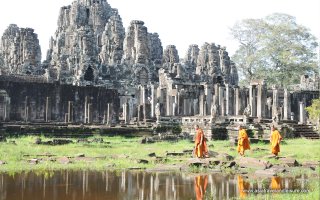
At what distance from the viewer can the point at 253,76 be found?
188ft

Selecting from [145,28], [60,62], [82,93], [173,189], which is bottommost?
[173,189]

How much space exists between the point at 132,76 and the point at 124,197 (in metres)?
37.5

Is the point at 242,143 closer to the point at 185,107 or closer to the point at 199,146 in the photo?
the point at 199,146

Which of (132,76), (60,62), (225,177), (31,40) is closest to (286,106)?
(132,76)

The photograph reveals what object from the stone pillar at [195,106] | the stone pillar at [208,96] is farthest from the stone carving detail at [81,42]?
the stone pillar at [208,96]

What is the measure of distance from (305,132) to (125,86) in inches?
797

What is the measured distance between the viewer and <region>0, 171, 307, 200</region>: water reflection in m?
8.36

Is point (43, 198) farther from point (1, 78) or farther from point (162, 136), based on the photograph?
point (1, 78)

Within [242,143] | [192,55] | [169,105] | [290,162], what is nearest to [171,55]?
[192,55]

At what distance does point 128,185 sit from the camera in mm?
9609

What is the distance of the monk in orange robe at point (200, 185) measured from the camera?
8.38 m

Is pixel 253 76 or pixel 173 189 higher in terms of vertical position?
pixel 253 76

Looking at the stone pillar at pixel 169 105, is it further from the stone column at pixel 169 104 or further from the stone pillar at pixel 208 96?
the stone pillar at pixel 208 96

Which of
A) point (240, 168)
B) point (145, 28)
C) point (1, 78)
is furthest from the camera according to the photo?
point (145, 28)
